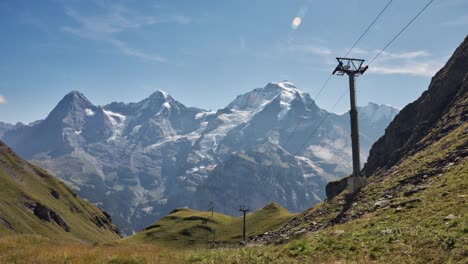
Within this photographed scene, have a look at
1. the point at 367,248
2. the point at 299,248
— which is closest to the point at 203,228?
the point at 299,248

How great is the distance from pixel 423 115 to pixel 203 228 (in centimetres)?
6874

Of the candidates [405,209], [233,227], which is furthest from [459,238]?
[233,227]

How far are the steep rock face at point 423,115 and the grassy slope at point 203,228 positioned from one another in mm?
31443

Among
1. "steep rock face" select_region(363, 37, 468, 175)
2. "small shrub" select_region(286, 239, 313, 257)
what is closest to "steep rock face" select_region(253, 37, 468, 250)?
"steep rock face" select_region(363, 37, 468, 175)

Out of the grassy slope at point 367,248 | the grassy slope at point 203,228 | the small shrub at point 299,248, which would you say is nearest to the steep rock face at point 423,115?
the grassy slope at point 203,228

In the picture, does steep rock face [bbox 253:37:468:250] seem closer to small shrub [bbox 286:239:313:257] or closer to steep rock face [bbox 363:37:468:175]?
steep rock face [bbox 363:37:468:175]

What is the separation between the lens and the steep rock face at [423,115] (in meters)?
94.8

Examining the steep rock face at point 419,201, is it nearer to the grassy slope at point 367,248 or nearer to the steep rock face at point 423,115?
the grassy slope at point 367,248

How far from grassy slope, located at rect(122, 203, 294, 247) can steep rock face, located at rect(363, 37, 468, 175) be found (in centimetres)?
3144

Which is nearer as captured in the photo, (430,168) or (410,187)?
(410,187)

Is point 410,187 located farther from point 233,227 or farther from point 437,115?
point 233,227

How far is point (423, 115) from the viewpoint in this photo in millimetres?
110125

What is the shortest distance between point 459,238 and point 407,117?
11365 cm

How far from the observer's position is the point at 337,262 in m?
19.5
